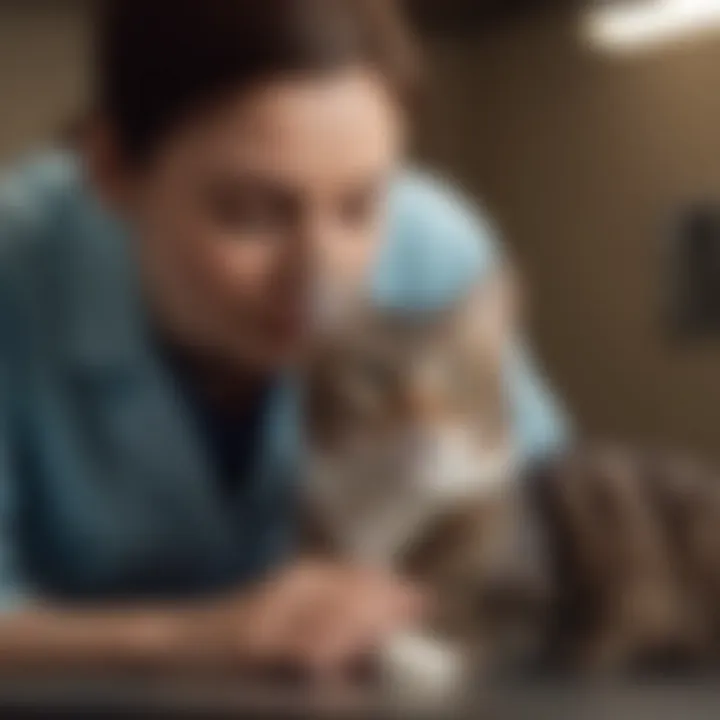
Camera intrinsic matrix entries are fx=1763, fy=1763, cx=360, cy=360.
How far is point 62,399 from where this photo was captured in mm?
738

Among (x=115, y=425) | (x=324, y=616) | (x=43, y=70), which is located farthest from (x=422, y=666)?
(x=43, y=70)

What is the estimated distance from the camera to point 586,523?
692 mm

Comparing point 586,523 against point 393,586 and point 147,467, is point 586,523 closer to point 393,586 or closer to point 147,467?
point 393,586

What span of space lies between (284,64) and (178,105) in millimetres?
48

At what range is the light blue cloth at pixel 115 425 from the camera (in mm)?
720

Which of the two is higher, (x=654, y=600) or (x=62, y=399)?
(x=62, y=399)

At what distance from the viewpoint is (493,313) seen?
0.76 metres

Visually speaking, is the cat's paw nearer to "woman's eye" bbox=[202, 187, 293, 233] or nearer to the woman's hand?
the woman's hand

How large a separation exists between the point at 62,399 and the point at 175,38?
16cm

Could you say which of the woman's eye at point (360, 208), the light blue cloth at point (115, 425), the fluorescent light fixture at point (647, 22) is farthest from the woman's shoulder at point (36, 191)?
the fluorescent light fixture at point (647, 22)

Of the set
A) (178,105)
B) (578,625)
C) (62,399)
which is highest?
(178,105)

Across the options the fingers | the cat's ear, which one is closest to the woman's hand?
the fingers

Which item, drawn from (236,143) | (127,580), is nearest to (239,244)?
(236,143)

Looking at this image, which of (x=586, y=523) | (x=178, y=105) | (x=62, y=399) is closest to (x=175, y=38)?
(x=178, y=105)
